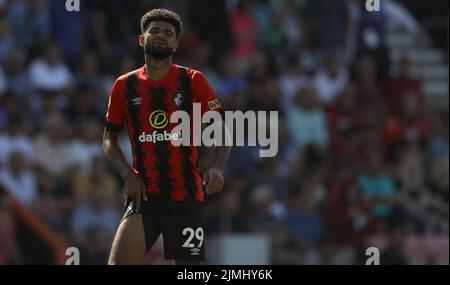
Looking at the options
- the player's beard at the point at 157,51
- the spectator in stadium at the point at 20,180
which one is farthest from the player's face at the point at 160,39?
the spectator in stadium at the point at 20,180

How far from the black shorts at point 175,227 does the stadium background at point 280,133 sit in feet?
17.7

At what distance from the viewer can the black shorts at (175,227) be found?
973 cm

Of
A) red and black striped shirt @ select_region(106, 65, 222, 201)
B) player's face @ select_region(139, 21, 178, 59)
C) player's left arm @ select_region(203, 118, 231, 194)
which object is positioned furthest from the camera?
red and black striped shirt @ select_region(106, 65, 222, 201)

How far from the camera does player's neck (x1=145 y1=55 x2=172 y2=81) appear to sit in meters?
9.77

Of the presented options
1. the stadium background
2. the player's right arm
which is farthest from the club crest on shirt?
the stadium background

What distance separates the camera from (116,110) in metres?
9.88

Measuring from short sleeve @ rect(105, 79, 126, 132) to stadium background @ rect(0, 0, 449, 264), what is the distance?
545cm

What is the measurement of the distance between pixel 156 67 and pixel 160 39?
0.27 meters

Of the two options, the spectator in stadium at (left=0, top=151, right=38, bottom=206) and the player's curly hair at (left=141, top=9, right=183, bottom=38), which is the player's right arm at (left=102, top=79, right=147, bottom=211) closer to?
the player's curly hair at (left=141, top=9, right=183, bottom=38)

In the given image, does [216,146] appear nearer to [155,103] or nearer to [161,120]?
[161,120]

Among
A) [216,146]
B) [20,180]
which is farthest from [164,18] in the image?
[20,180]

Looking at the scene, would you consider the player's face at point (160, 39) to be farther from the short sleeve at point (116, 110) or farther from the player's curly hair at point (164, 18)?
the short sleeve at point (116, 110)

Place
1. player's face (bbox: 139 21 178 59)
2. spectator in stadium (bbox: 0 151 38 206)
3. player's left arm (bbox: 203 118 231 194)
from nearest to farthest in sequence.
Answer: player's left arm (bbox: 203 118 231 194), player's face (bbox: 139 21 178 59), spectator in stadium (bbox: 0 151 38 206)
